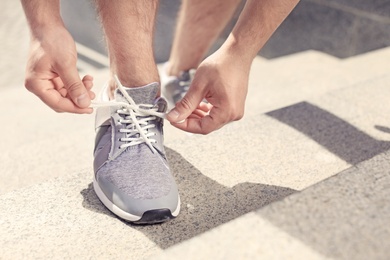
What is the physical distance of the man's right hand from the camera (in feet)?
3.63

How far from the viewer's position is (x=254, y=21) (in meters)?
1.19

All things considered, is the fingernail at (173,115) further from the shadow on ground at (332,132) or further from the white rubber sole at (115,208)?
the shadow on ground at (332,132)

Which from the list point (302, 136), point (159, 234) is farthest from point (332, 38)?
point (159, 234)

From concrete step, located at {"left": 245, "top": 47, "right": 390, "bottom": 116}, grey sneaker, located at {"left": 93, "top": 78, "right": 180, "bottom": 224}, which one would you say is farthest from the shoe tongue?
concrete step, located at {"left": 245, "top": 47, "right": 390, "bottom": 116}

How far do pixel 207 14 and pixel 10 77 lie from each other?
106 inches

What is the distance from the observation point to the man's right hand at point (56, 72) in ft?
3.63

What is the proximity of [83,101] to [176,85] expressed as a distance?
31.9 inches

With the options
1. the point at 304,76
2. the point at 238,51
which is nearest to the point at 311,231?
the point at 238,51

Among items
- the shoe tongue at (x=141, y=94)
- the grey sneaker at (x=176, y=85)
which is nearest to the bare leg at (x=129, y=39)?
the shoe tongue at (x=141, y=94)

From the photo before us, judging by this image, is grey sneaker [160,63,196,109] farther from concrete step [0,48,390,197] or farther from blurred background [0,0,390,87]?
blurred background [0,0,390,87]

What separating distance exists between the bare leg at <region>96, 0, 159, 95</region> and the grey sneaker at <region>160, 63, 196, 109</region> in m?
0.67

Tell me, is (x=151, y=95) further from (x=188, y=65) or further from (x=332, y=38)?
(x=332, y=38)

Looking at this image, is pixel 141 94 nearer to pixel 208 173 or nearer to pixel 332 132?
pixel 208 173

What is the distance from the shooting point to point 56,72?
3.72 ft
